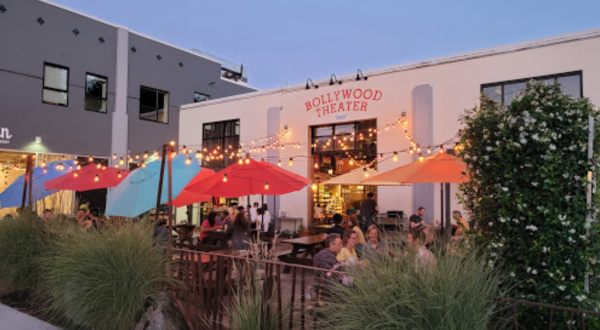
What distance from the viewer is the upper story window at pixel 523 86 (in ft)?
33.1

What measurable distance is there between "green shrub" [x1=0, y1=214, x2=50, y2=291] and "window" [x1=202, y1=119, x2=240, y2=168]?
10.0 m

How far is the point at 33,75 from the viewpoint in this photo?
15.8m

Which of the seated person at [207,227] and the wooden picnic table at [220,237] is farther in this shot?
the seated person at [207,227]

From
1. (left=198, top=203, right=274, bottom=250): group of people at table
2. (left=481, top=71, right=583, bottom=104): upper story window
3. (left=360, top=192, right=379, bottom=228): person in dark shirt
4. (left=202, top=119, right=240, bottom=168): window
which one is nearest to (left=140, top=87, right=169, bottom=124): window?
(left=202, top=119, right=240, bottom=168): window

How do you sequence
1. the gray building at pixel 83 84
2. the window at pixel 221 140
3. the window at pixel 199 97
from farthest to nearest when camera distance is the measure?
1. the window at pixel 199 97
2. the window at pixel 221 140
3. the gray building at pixel 83 84

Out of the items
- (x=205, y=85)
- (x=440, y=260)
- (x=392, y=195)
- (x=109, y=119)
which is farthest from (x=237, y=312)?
(x=205, y=85)

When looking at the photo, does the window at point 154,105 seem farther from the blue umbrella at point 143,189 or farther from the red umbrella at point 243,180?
the red umbrella at point 243,180

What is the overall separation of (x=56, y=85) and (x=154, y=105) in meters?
4.41

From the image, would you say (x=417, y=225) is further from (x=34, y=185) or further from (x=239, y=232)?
(x=34, y=185)

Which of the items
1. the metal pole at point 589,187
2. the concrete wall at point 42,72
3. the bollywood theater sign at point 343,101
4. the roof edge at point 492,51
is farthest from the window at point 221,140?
the metal pole at point 589,187

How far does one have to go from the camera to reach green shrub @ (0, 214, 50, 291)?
6.36 m

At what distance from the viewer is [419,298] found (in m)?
2.73

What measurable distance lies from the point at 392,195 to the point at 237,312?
30.8ft

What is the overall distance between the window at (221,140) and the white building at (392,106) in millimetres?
68
